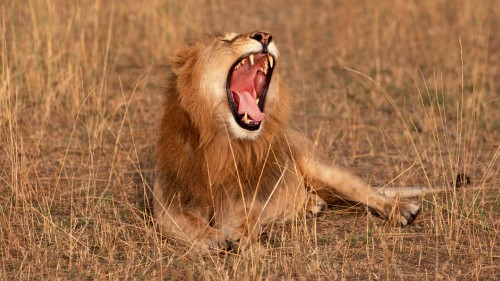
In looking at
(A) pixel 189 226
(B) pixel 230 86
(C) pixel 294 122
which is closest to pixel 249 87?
(B) pixel 230 86

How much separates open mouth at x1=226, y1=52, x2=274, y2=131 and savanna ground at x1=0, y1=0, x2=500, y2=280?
29cm

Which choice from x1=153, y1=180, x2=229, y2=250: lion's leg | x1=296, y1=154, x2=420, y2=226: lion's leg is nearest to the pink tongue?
x1=153, y1=180, x2=229, y2=250: lion's leg

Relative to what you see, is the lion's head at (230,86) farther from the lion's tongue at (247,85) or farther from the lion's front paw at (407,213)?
the lion's front paw at (407,213)

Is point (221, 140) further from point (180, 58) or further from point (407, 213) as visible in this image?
point (407, 213)

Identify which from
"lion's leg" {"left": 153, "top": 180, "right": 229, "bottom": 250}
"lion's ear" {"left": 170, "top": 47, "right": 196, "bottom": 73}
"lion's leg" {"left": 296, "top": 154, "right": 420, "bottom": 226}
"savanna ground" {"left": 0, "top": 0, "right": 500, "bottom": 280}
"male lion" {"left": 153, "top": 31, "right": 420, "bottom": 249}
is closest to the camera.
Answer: "savanna ground" {"left": 0, "top": 0, "right": 500, "bottom": 280}

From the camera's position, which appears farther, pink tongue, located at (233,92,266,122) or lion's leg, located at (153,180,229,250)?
pink tongue, located at (233,92,266,122)

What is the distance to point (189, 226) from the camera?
200 inches

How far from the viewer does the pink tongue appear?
510cm

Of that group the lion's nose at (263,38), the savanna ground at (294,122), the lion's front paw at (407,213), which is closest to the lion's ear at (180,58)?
the lion's nose at (263,38)

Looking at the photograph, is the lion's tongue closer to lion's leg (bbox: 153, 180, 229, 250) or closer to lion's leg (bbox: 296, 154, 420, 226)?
lion's leg (bbox: 153, 180, 229, 250)

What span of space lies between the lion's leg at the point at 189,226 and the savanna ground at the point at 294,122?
0.08m

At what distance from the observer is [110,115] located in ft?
25.2

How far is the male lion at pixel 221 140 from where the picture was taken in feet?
16.6

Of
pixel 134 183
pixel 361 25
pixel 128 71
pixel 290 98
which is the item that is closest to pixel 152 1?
pixel 128 71
